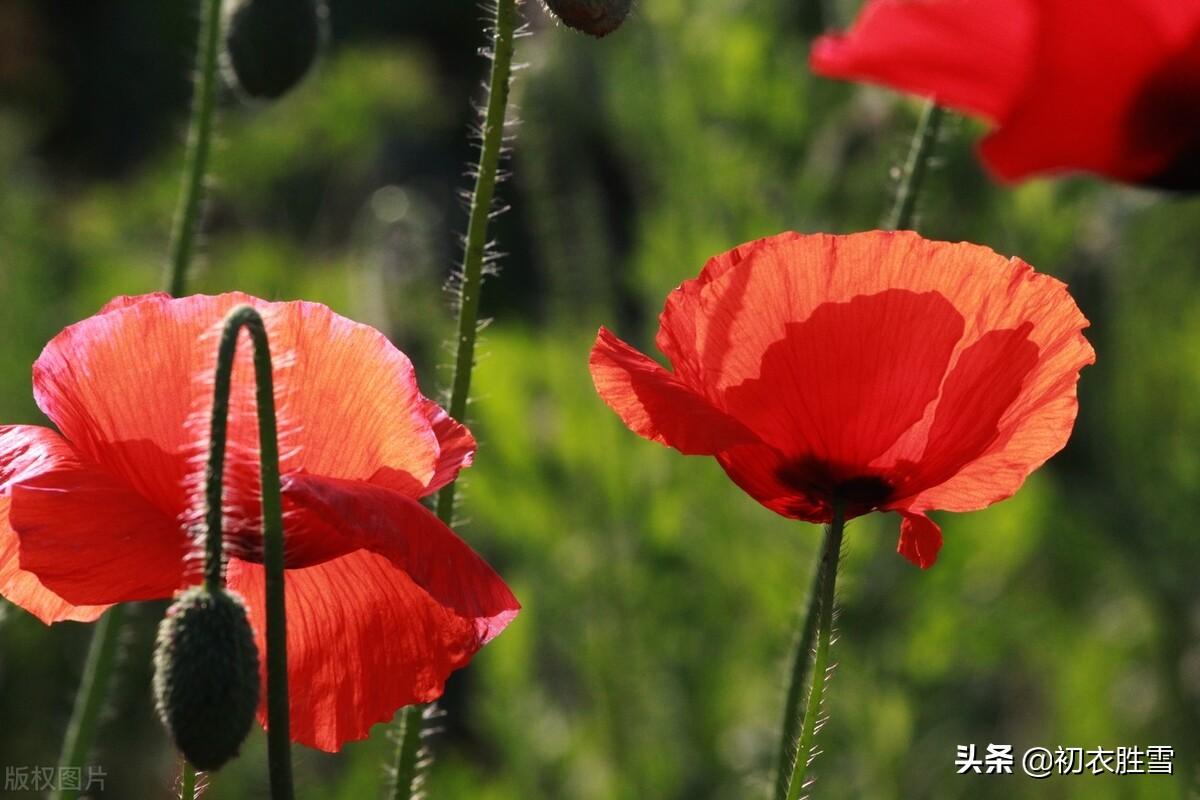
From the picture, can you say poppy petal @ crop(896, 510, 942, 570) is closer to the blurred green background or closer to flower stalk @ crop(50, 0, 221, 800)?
flower stalk @ crop(50, 0, 221, 800)

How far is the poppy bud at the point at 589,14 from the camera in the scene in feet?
2.10

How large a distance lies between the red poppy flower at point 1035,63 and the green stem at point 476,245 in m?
0.19

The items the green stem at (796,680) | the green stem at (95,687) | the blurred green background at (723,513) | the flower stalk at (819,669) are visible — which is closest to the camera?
the flower stalk at (819,669)

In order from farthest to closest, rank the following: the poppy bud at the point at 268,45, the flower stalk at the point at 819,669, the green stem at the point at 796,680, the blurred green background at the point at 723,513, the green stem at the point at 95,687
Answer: the blurred green background at the point at 723,513 → the poppy bud at the point at 268,45 → the green stem at the point at 95,687 → the green stem at the point at 796,680 → the flower stalk at the point at 819,669

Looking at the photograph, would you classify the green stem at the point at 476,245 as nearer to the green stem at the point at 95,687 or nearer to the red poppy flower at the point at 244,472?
the red poppy flower at the point at 244,472

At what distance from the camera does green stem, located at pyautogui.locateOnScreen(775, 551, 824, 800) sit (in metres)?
0.69

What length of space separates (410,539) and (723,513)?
1608 mm

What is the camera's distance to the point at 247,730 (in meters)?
0.50

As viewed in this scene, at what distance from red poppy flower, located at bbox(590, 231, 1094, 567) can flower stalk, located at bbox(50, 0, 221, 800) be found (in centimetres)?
33

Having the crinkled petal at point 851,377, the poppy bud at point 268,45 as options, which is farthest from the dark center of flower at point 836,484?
the poppy bud at point 268,45

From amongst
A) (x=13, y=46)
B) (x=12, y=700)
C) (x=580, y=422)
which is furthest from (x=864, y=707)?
(x=13, y=46)

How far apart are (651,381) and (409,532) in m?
0.12

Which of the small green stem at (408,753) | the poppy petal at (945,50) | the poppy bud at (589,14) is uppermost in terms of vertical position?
the poppy bud at (589,14)

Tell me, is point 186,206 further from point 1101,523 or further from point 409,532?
point 1101,523
